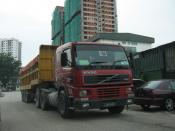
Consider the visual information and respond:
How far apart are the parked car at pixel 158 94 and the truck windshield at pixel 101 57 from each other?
2.90 m

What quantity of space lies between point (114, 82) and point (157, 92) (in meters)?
3.43

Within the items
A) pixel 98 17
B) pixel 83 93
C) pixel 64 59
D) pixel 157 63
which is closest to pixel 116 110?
pixel 83 93

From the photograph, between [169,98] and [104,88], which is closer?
[104,88]

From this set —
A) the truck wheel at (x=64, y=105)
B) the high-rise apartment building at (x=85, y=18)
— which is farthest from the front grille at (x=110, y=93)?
the high-rise apartment building at (x=85, y=18)

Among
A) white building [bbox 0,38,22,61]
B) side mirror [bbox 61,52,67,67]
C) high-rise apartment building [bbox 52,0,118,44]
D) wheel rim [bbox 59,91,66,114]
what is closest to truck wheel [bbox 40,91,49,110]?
wheel rim [bbox 59,91,66,114]

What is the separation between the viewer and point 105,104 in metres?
11.8

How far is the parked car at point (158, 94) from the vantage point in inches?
573

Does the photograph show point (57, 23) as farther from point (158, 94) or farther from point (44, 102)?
point (158, 94)

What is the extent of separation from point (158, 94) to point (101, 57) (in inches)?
152

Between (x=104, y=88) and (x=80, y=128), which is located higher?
(x=104, y=88)

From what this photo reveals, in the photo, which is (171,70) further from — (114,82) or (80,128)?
(80,128)

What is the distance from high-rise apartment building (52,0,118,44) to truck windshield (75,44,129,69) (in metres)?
76.3

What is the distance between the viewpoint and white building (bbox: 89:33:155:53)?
8881 cm

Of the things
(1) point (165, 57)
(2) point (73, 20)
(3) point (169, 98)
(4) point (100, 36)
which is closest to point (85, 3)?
(2) point (73, 20)
